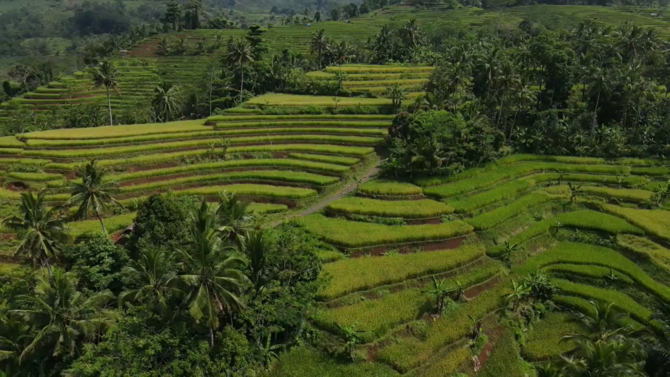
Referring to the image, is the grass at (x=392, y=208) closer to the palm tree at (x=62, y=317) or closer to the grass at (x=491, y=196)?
the grass at (x=491, y=196)

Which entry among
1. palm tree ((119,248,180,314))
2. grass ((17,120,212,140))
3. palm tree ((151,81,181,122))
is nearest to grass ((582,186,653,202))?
palm tree ((119,248,180,314))

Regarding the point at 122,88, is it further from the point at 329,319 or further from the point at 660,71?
the point at 660,71

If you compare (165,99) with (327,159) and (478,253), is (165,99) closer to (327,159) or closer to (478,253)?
(327,159)

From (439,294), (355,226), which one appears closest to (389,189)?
(355,226)

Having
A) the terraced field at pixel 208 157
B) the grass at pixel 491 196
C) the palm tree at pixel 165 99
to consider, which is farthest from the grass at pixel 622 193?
the palm tree at pixel 165 99

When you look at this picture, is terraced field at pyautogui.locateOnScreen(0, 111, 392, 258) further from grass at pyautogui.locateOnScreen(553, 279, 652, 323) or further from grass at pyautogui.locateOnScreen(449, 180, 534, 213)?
grass at pyautogui.locateOnScreen(553, 279, 652, 323)

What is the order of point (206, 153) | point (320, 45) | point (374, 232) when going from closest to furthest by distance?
point (374, 232)
point (206, 153)
point (320, 45)

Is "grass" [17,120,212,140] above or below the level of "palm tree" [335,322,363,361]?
above
